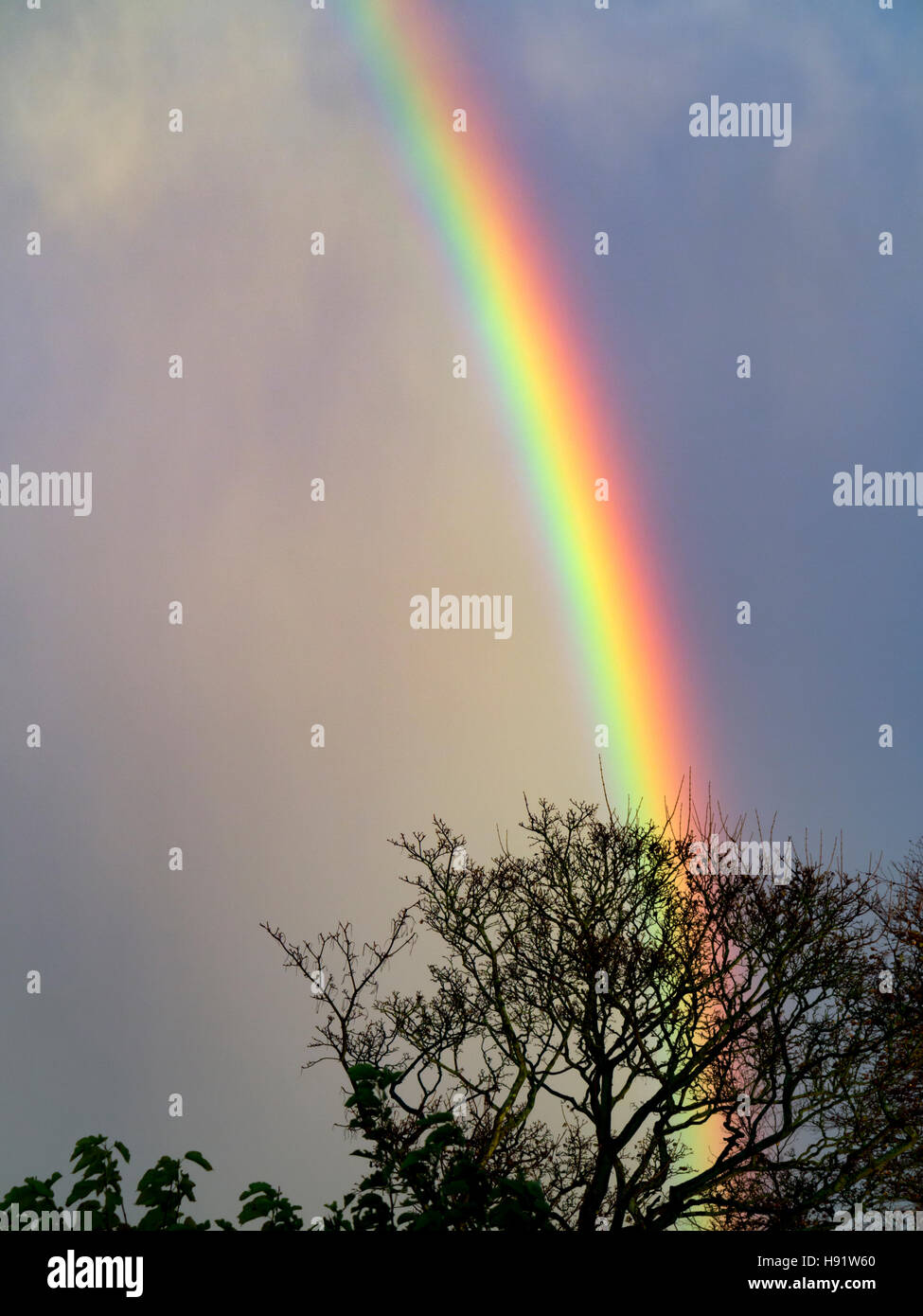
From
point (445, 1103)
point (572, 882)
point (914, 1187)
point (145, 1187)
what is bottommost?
point (914, 1187)

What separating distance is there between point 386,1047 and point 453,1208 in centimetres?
1156

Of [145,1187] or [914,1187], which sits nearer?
[145,1187]

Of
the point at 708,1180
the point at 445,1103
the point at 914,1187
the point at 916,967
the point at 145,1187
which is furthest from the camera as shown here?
the point at 916,967

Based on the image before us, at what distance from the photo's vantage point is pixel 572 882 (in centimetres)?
1608

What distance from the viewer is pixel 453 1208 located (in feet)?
15.1

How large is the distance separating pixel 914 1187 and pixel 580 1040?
270 inches
